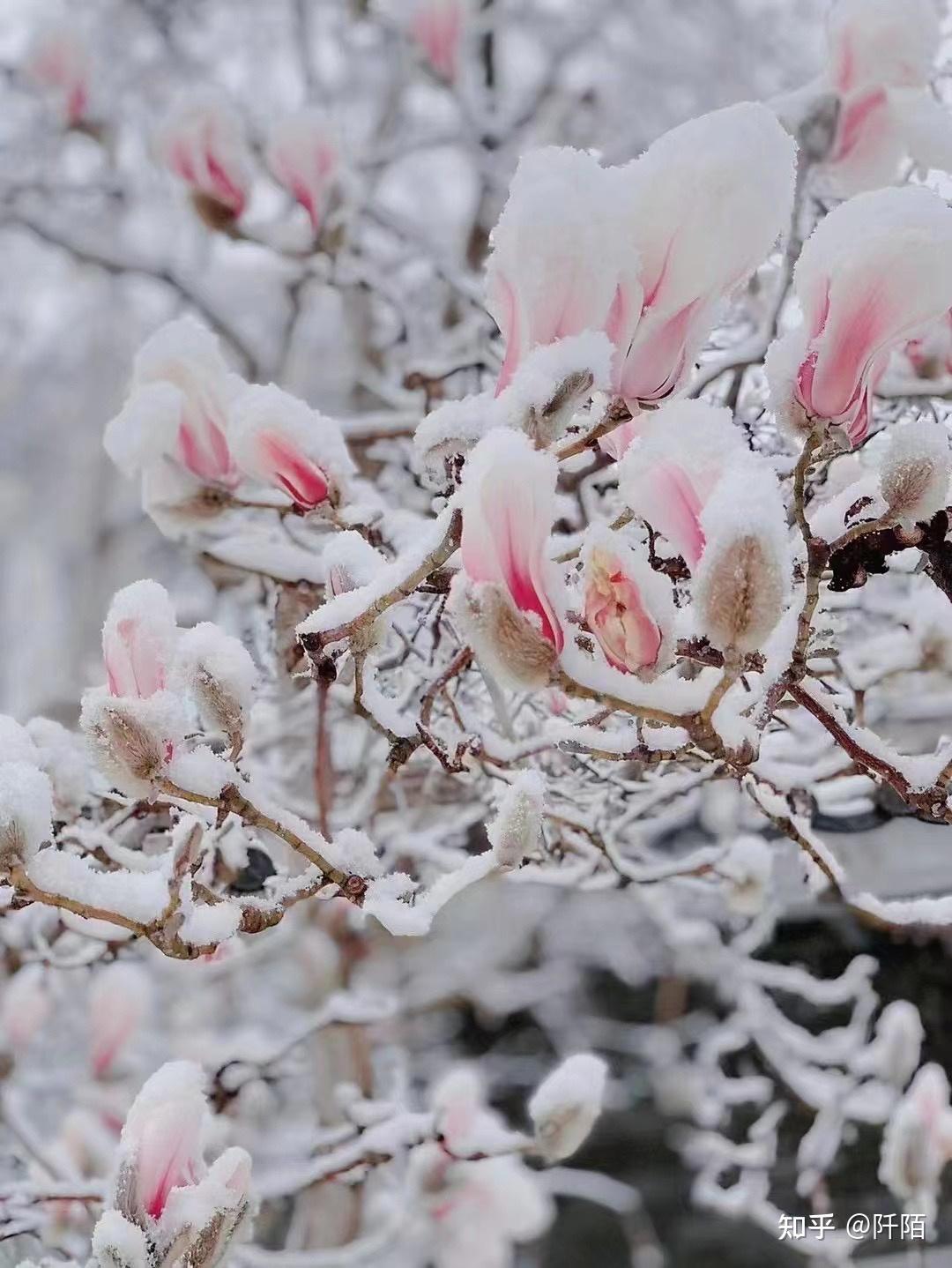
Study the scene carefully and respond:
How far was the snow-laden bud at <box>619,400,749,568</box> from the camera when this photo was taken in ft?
1.15

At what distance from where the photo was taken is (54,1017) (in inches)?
92.1

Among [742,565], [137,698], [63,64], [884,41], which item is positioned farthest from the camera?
[63,64]

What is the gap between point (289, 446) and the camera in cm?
54

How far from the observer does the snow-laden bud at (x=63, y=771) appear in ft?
2.23

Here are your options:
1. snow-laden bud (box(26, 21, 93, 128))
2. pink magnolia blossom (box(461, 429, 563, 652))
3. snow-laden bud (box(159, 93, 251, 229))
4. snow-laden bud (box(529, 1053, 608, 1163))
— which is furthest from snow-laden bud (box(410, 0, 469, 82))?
pink magnolia blossom (box(461, 429, 563, 652))

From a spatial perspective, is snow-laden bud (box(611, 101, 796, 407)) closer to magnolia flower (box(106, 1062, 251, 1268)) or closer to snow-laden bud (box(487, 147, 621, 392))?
snow-laden bud (box(487, 147, 621, 392))

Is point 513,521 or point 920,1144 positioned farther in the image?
point 920,1144

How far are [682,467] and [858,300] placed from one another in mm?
82

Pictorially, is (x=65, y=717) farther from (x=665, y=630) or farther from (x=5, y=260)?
(x=5, y=260)

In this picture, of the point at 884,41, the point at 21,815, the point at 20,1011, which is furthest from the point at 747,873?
the point at 20,1011

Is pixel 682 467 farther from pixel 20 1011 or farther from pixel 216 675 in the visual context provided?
pixel 20 1011

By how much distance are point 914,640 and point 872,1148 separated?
2808mm

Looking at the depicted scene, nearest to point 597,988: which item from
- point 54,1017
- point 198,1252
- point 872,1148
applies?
point 872,1148

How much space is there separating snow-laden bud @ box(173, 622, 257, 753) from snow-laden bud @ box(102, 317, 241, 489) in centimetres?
17
